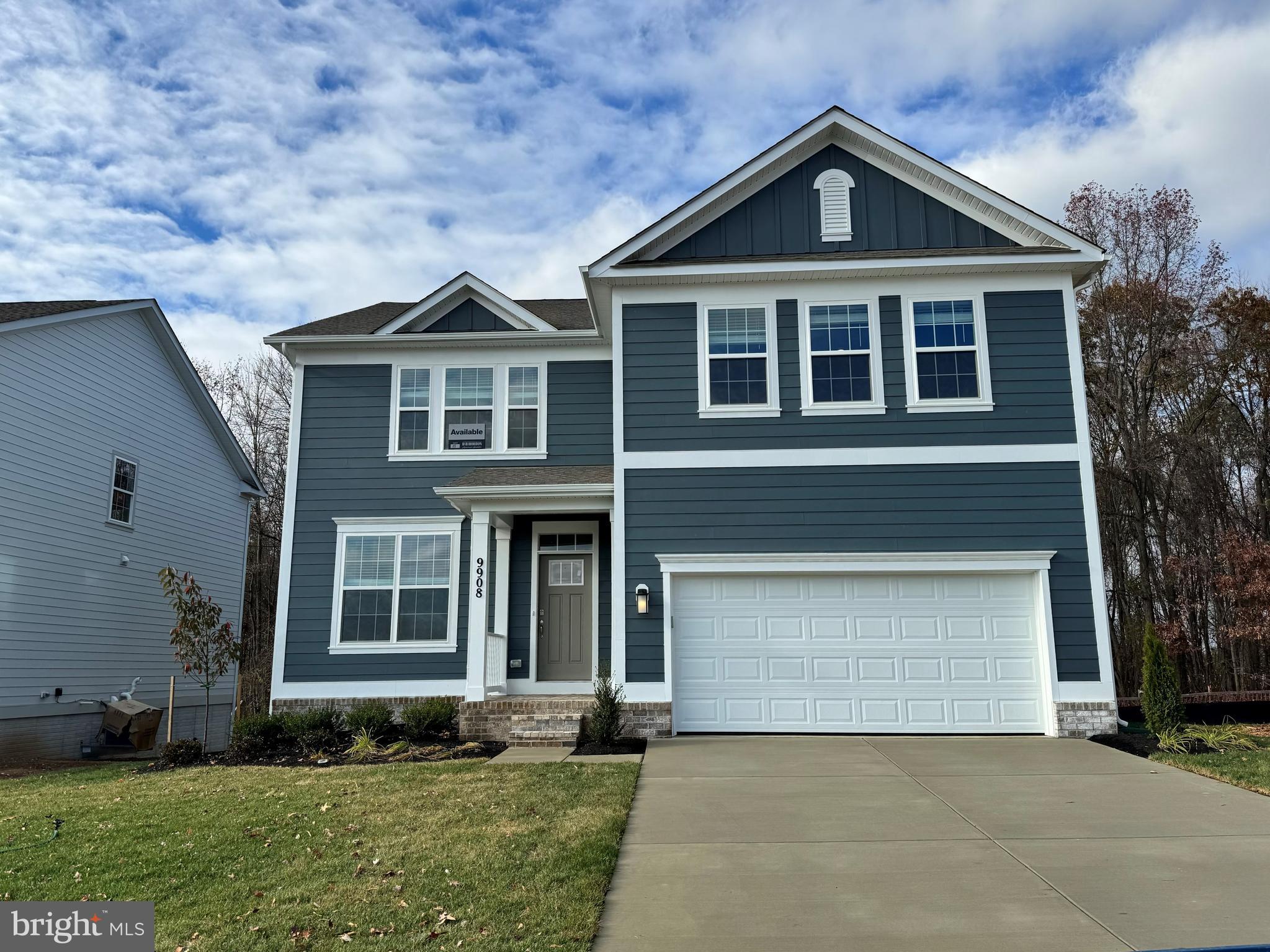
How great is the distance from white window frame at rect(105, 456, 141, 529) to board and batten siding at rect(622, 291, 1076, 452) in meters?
9.69

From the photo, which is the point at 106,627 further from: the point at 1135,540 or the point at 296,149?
the point at 1135,540

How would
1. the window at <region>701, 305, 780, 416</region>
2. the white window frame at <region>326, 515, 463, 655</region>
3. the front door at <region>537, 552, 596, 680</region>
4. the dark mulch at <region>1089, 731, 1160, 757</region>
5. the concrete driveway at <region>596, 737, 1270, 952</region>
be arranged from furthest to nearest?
1. the white window frame at <region>326, 515, 463, 655</region>
2. the front door at <region>537, 552, 596, 680</region>
3. the window at <region>701, 305, 780, 416</region>
4. the dark mulch at <region>1089, 731, 1160, 757</region>
5. the concrete driveway at <region>596, 737, 1270, 952</region>

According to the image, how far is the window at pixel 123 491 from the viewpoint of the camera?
623 inches

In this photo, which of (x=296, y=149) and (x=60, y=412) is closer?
(x=60, y=412)

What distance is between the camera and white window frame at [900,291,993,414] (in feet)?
38.9

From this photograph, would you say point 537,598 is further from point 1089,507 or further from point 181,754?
point 1089,507

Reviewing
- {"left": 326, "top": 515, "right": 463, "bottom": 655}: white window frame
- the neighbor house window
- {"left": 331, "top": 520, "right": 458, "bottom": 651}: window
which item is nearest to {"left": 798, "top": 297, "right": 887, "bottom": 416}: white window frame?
the neighbor house window

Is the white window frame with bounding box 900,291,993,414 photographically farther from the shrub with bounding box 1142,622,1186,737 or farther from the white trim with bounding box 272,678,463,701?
the white trim with bounding box 272,678,463,701

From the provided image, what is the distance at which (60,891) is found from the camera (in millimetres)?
5277

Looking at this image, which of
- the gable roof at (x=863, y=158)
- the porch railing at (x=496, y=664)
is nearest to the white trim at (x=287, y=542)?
the porch railing at (x=496, y=664)

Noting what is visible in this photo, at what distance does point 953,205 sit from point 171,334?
1408 centimetres

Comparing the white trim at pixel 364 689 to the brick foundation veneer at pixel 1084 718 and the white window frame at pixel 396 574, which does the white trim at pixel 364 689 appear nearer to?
the white window frame at pixel 396 574

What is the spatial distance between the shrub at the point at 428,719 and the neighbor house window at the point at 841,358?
623 centimetres

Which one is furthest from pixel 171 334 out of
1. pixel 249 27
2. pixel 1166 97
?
pixel 1166 97
